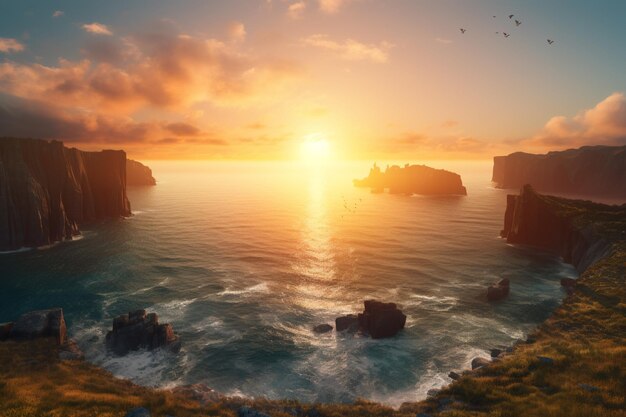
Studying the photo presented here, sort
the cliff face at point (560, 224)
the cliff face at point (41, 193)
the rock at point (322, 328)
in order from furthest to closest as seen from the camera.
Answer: the cliff face at point (41, 193) < the cliff face at point (560, 224) < the rock at point (322, 328)

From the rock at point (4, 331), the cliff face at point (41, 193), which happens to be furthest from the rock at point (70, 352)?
the cliff face at point (41, 193)

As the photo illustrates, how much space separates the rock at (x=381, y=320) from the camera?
50781mm

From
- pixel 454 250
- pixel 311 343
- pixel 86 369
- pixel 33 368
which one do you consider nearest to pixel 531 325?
pixel 311 343

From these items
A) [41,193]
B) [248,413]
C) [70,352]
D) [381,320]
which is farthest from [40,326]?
[41,193]

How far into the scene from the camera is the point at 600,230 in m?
77.8

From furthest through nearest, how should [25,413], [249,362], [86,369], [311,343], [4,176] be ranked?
[4,176] < [311,343] < [249,362] < [86,369] < [25,413]

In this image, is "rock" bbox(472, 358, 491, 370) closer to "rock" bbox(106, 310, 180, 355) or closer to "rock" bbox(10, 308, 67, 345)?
"rock" bbox(106, 310, 180, 355)

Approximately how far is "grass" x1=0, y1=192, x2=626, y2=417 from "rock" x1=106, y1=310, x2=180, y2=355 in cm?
566

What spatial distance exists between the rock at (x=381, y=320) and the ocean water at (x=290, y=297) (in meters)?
1.39

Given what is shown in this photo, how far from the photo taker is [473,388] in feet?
97.5

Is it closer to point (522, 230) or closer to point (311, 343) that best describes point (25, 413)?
point (311, 343)

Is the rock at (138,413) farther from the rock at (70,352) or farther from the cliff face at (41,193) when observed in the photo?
the cliff face at (41,193)

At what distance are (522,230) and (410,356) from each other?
3178 inches

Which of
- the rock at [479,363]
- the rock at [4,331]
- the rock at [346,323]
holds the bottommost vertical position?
the rock at [346,323]
